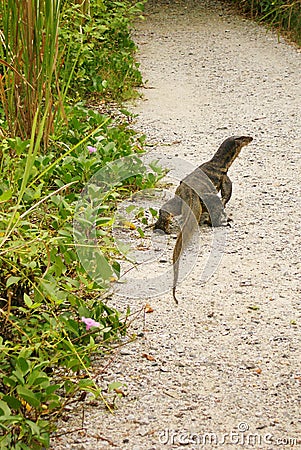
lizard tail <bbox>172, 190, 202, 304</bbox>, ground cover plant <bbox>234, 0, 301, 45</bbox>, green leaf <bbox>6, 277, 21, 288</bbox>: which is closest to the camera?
green leaf <bbox>6, 277, 21, 288</bbox>

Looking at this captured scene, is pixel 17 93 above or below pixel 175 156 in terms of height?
above

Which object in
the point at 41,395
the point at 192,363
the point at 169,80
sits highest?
the point at 41,395

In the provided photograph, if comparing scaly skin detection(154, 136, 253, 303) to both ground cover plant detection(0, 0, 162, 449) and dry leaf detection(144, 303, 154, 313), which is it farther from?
dry leaf detection(144, 303, 154, 313)

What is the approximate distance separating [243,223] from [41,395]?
202 cm

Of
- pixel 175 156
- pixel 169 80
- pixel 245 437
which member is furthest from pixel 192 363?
pixel 169 80

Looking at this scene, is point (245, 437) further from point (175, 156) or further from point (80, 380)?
point (175, 156)

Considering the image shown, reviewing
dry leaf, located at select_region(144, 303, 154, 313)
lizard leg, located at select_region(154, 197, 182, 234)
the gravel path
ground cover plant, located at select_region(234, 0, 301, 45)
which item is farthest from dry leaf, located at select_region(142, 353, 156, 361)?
ground cover plant, located at select_region(234, 0, 301, 45)

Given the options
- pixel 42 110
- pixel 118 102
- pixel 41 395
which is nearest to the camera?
pixel 41 395

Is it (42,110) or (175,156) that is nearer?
(42,110)

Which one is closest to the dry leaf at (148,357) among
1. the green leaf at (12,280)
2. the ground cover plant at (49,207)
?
the ground cover plant at (49,207)

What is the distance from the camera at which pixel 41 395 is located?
7.46ft

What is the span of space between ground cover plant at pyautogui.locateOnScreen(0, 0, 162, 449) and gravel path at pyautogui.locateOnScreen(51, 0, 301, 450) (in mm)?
146

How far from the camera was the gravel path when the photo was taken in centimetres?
247

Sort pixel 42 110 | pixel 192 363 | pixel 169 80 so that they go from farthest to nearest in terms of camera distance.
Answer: pixel 169 80
pixel 42 110
pixel 192 363
